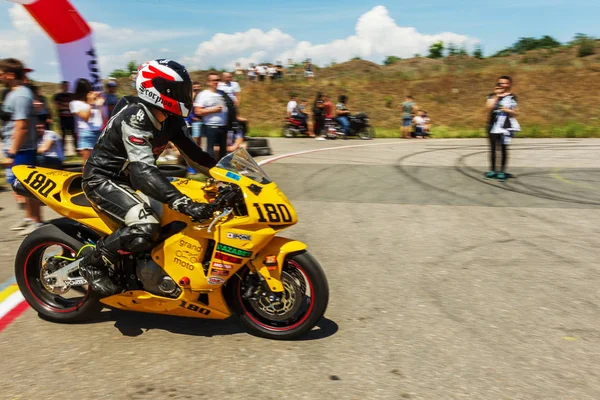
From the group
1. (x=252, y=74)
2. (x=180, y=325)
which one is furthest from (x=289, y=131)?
(x=180, y=325)

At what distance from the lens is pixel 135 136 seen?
3.71 metres

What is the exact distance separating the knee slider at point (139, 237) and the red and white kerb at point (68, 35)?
7.67m

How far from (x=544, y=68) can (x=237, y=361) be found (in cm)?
4606

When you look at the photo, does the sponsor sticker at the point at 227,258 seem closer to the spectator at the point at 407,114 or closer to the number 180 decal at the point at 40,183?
the number 180 decal at the point at 40,183

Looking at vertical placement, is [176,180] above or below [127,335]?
above

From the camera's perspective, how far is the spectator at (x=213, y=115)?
10211mm

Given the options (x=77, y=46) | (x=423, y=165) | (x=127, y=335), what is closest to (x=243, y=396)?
(x=127, y=335)

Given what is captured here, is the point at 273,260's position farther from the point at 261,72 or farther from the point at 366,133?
the point at 261,72

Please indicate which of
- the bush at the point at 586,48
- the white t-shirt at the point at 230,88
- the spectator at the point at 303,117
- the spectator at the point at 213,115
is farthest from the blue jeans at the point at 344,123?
the bush at the point at 586,48

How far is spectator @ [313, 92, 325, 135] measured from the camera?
77.7 feet

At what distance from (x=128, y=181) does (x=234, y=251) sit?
1.13 m

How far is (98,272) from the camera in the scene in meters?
4.03

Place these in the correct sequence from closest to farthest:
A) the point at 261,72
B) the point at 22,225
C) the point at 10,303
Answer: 1. the point at 10,303
2. the point at 22,225
3. the point at 261,72

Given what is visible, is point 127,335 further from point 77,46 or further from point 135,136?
point 77,46
